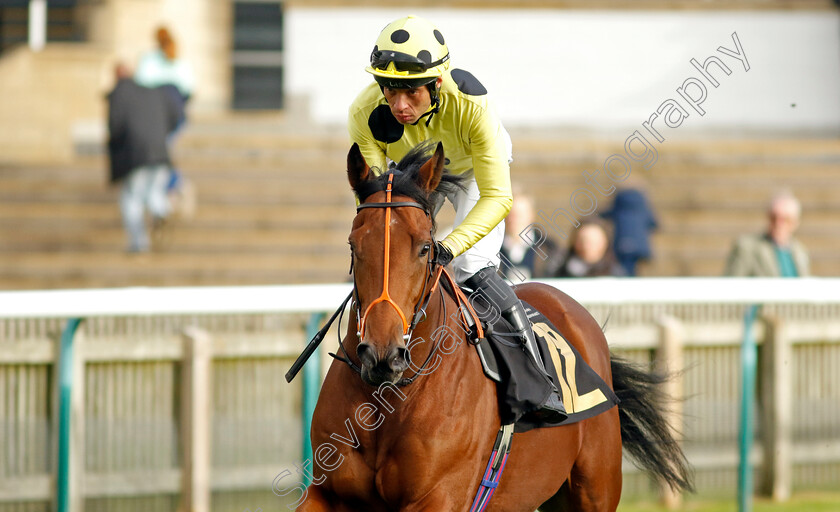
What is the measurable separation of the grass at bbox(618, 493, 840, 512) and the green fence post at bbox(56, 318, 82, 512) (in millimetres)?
2875

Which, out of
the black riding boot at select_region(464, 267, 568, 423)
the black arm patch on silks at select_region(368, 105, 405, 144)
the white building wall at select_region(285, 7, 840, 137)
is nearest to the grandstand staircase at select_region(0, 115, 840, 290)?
the white building wall at select_region(285, 7, 840, 137)

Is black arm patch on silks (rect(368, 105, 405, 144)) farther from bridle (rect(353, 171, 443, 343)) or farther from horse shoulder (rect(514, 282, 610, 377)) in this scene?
horse shoulder (rect(514, 282, 610, 377))

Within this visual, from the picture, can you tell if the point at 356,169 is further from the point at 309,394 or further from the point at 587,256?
the point at 587,256

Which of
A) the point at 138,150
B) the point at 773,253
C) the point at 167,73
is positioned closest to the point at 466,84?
the point at 773,253

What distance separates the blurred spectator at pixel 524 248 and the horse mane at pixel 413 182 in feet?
8.97

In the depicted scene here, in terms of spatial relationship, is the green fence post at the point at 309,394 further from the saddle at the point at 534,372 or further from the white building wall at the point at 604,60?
the white building wall at the point at 604,60

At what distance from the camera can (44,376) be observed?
202 inches

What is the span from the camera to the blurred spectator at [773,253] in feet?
23.9

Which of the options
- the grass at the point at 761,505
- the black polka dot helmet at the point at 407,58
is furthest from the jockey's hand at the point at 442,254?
the grass at the point at 761,505

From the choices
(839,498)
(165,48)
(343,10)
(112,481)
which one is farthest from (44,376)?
(343,10)

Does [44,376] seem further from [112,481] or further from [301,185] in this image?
[301,185]

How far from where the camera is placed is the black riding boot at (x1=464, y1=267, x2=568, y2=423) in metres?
3.88

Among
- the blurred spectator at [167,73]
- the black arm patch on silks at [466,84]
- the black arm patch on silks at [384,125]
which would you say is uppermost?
the blurred spectator at [167,73]

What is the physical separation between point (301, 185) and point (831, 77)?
7933mm
